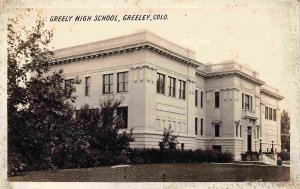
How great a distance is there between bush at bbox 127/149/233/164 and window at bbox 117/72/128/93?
14.1ft

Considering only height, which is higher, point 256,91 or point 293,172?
point 256,91

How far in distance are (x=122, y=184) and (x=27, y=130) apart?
3.53 meters

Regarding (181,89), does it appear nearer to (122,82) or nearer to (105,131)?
(122,82)

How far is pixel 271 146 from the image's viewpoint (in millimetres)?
35594

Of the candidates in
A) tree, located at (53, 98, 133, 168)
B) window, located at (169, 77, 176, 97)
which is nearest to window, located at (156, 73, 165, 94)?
window, located at (169, 77, 176, 97)

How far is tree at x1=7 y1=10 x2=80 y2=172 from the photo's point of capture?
12859 millimetres

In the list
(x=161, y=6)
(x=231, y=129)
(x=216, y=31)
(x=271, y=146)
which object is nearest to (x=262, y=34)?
(x=216, y=31)

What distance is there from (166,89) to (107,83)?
144 inches

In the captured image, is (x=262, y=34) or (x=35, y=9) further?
(x=262, y=34)

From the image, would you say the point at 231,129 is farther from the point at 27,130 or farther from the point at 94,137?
the point at 27,130

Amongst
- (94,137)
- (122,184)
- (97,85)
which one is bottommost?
(122,184)

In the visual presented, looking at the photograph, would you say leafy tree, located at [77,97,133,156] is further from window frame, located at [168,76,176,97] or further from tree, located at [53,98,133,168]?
window frame, located at [168,76,176,97]

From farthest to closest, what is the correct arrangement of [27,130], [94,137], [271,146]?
[271,146] < [94,137] < [27,130]

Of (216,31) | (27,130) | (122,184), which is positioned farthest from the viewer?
(216,31)
